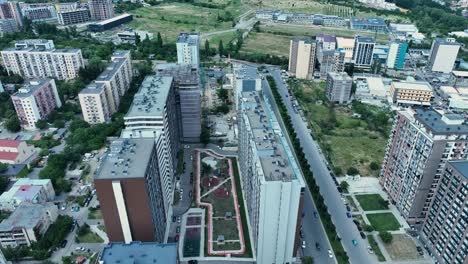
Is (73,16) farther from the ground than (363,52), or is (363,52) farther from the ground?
(73,16)

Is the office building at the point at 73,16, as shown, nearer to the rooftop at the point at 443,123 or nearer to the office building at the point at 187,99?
the office building at the point at 187,99

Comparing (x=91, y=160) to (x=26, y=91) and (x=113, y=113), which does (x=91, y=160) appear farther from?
(x=26, y=91)

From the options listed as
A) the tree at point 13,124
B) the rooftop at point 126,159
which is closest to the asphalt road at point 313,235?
the rooftop at point 126,159

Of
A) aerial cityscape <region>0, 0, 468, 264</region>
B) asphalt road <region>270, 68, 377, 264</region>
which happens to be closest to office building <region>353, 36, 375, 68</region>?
aerial cityscape <region>0, 0, 468, 264</region>

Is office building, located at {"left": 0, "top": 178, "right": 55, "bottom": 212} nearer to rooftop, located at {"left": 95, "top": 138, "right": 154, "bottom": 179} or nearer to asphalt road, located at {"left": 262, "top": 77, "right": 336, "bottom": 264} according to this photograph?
rooftop, located at {"left": 95, "top": 138, "right": 154, "bottom": 179}

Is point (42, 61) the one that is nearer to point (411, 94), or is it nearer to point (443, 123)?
point (443, 123)

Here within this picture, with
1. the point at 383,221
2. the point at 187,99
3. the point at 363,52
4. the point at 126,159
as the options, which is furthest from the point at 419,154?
the point at 363,52

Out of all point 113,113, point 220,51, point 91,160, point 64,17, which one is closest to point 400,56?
point 220,51
